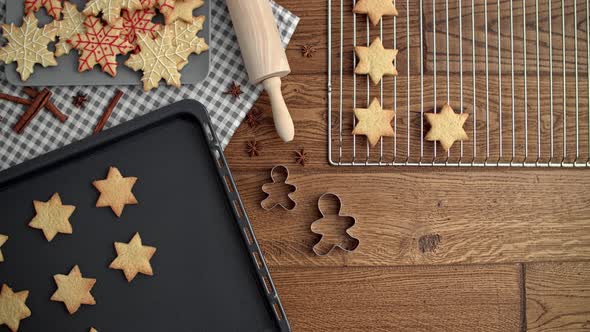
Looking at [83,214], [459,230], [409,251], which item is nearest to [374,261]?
[409,251]

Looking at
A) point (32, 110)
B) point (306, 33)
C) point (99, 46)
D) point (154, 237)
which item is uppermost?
point (306, 33)

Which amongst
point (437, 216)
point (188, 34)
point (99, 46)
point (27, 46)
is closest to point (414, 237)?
point (437, 216)

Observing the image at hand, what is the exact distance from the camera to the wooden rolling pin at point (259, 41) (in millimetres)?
871

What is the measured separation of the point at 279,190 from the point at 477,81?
17.0 inches

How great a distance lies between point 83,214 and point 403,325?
620mm

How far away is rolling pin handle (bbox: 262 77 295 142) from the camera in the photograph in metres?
0.90

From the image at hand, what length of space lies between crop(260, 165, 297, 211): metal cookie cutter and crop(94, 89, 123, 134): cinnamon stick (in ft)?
0.99

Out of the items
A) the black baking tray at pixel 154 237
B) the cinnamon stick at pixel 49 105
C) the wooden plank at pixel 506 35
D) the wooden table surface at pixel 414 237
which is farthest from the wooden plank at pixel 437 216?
the cinnamon stick at pixel 49 105

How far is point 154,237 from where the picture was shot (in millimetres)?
887

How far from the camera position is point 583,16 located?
3.34ft

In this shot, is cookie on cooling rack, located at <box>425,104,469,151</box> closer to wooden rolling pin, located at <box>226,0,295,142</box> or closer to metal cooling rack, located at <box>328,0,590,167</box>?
metal cooling rack, located at <box>328,0,590,167</box>

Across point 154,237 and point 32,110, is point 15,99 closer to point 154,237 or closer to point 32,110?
point 32,110

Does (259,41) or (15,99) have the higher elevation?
(259,41)

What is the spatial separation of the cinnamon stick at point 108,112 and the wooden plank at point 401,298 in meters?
0.41
